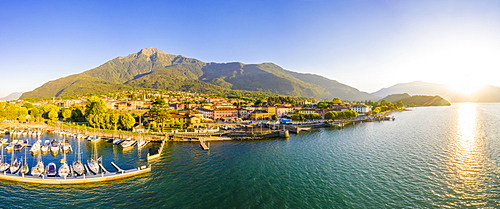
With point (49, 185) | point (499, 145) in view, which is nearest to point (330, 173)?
point (49, 185)

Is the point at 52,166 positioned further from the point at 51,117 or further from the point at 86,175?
the point at 51,117

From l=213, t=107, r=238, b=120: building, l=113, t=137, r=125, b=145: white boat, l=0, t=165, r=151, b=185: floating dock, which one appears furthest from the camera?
l=213, t=107, r=238, b=120: building

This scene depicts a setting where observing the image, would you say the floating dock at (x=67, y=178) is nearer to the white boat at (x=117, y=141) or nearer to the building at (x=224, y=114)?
the white boat at (x=117, y=141)

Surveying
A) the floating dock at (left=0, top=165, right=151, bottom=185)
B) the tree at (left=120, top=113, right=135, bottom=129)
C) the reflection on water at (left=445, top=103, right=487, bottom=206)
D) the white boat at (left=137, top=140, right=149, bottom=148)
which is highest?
the tree at (left=120, top=113, right=135, bottom=129)

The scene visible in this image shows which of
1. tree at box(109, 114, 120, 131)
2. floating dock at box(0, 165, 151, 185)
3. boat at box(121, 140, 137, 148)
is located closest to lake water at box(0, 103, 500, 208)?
floating dock at box(0, 165, 151, 185)

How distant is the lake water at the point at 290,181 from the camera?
72.1 ft

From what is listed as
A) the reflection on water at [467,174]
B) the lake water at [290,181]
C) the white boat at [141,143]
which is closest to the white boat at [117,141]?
the lake water at [290,181]

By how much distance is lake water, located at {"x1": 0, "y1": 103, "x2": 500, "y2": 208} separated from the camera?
22.0 metres

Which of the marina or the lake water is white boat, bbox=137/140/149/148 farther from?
the lake water

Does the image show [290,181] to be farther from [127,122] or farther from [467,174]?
[127,122]

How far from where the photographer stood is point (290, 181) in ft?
90.3

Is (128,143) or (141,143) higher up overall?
(128,143)

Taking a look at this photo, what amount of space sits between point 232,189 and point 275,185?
17.9 feet

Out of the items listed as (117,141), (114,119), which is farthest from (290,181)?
(114,119)
